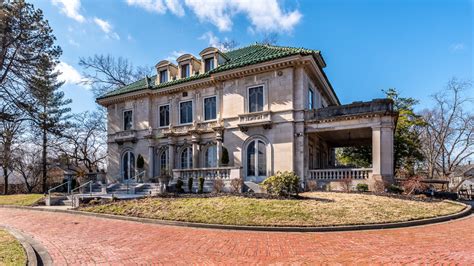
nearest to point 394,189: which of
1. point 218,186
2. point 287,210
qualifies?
point 287,210

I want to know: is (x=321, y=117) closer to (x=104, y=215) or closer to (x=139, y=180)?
(x=104, y=215)

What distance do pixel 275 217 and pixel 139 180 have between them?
1680cm

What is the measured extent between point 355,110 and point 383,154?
308cm

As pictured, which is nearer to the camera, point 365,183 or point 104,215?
point 104,215

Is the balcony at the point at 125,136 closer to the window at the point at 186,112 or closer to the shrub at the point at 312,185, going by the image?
the window at the point at 186,112

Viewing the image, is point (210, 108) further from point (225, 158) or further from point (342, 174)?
point (342, 174)

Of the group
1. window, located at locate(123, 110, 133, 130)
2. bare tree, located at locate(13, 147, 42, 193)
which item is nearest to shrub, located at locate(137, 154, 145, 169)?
window, located at locate(123, 110, 133, 130)

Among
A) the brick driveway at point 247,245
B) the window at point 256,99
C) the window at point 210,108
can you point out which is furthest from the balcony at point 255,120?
the brick driveway at point 247,245

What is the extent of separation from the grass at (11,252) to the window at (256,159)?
14110 millimetres

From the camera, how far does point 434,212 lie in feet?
36.8

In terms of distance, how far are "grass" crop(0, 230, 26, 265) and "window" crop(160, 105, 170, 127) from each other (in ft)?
55.2

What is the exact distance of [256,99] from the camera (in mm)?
20359

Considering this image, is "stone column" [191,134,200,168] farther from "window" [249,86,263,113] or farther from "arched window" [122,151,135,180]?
"arched window" [122,151,135,180]

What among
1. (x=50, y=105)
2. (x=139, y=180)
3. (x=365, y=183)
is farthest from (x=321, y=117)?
(x=50, y=105)
